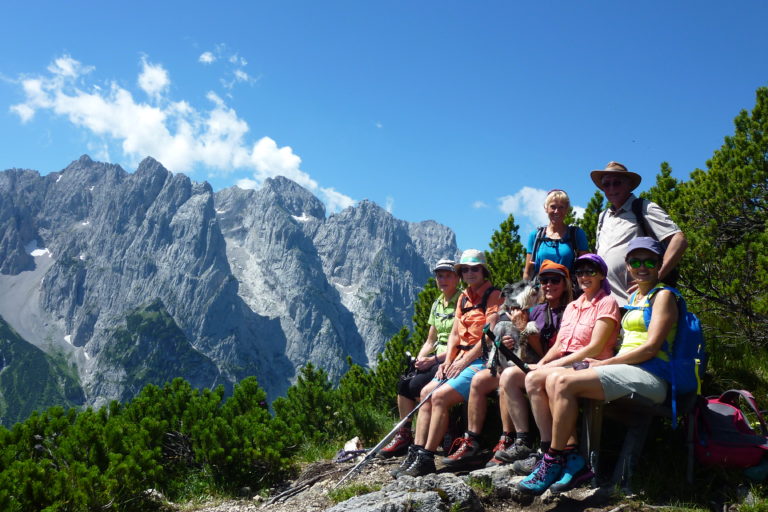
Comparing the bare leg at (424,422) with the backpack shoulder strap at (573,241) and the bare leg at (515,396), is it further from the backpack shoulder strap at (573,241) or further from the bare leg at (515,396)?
the backpack shoulder strap at (573,241)

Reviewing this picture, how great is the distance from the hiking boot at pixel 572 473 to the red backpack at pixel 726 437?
93 centimetres

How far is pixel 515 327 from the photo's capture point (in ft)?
18.9

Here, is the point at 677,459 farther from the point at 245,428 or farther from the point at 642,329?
the point at 245,428

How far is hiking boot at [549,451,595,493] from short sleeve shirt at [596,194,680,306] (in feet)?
5.76

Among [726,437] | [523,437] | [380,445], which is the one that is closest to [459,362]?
[523,437]

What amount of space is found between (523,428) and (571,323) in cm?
117

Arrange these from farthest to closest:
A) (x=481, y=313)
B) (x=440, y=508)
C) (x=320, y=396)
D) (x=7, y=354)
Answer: (x=7, y=354) → (x=320, y=396) → (x=481, y=313) → (x=440, y=508)

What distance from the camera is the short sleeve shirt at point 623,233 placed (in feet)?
18.8

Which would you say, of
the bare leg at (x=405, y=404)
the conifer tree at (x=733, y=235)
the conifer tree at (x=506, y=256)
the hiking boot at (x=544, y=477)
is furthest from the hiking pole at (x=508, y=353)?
the conifer tree at (x=506, y=256)

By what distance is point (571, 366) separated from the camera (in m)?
4.98

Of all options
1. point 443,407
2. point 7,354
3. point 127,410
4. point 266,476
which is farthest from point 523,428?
point 7,354

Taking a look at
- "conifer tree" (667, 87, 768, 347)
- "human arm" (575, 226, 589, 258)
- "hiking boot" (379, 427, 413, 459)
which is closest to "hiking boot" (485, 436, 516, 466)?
"hiking boot" (379, 427, 413, 459)

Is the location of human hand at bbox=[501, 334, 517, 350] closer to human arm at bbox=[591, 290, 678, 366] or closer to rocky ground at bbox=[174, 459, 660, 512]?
human arm at bbox=[591, 290, 678, 366]

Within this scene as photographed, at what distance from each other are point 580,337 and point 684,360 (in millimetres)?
932
